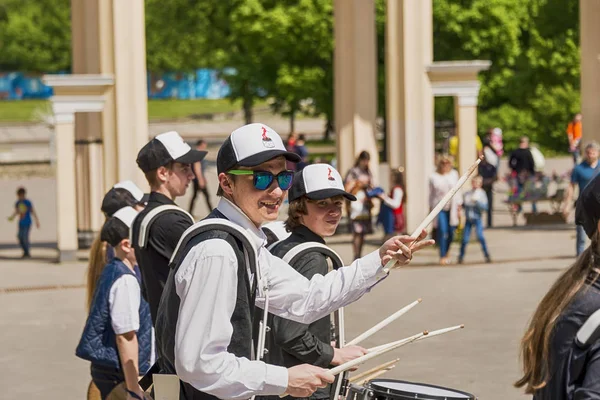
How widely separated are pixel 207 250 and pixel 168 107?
101 metres

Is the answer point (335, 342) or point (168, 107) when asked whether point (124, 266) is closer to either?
point (335, 342)

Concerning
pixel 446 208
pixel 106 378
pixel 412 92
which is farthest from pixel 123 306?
pixel 412 92

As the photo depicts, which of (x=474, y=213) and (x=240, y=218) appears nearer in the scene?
(x=240, y=218)

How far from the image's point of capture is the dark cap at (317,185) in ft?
23.8

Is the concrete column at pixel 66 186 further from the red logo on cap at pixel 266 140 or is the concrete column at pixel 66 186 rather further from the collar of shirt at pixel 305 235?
the red logo on cap at pixel 266 140

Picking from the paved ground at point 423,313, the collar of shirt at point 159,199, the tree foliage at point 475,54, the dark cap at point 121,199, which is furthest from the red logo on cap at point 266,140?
the tree foliage at point 475,54

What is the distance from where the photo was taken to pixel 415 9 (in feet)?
80.7

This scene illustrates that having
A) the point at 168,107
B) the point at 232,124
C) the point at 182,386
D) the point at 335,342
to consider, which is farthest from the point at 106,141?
the point at 168,107

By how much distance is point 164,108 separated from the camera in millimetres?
103688

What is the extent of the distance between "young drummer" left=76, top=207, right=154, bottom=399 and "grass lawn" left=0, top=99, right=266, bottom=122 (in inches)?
3411

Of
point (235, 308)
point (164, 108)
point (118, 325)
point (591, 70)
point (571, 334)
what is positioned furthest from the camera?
point (164, 108)

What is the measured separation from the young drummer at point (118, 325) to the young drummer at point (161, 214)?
0.21 meters

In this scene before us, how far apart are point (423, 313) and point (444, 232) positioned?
541 cm

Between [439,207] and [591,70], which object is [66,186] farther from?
[439,207]
